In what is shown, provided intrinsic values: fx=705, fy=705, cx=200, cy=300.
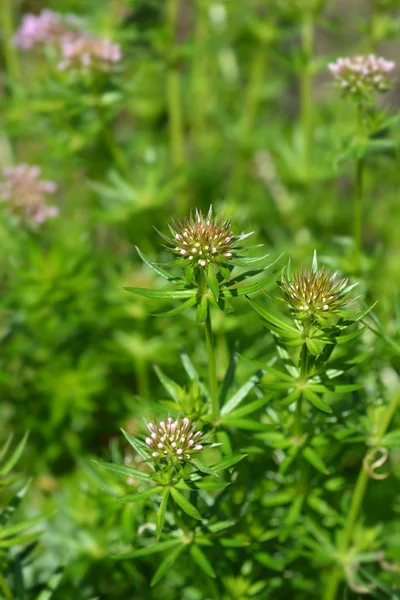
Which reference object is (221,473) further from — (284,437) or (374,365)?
(374,365)

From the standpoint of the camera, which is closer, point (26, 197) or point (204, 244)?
point (204, 244)

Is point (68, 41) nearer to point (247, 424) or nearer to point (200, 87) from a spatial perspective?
point (200, 87)

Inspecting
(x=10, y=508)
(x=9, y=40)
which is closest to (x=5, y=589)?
(x=10, y=508)

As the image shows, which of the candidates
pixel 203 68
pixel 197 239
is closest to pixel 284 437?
pixel 197 239

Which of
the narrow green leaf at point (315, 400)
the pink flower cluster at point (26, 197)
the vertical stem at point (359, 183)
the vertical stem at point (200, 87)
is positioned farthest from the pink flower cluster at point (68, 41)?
the narrow green leaf at point (315, 400)

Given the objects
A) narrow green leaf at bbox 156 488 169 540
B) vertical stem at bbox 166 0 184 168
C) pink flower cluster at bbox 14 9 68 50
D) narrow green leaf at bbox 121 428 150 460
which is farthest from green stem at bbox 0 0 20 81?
narrow green leaf at bbox 156 488 169 540

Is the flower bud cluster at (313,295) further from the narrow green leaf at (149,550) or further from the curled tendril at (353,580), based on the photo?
the curled tendril at (353,580)
